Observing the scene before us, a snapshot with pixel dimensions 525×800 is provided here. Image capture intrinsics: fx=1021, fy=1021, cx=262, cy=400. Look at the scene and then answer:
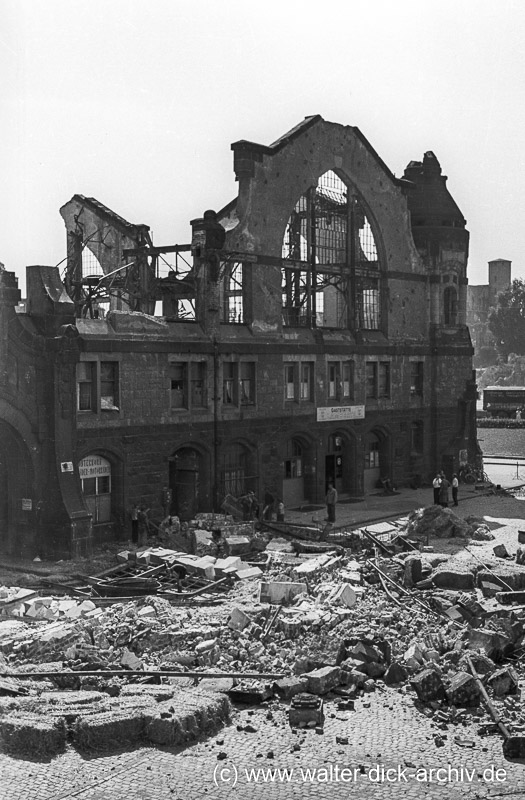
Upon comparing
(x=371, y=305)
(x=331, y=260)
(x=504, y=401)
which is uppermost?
(x=331, y=260)

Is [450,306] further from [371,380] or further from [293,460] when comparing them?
[293,460]

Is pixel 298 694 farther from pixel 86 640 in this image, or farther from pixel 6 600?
pixel 6 600

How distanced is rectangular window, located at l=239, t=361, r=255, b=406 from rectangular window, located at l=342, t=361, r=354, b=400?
652cm

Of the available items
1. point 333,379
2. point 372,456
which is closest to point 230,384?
point 333,379

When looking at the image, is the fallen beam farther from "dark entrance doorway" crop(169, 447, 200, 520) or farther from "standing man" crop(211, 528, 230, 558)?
"dark entrance doorway" crop(169, 447, 200, 520)

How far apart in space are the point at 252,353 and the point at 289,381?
303cm

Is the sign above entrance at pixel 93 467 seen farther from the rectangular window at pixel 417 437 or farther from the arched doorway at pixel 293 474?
the rectangular window at pixel 417 437

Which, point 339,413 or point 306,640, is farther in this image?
point 339,413

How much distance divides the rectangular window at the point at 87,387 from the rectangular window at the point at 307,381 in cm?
1177

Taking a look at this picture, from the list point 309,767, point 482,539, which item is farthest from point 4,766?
point 482,539

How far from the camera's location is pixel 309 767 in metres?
15.3

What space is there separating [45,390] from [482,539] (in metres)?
14.6

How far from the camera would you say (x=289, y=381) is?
41312 mm

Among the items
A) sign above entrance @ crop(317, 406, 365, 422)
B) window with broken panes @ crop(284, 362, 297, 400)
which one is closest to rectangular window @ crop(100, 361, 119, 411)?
window with broken panes @ crop(284, 362, 297, 400)
